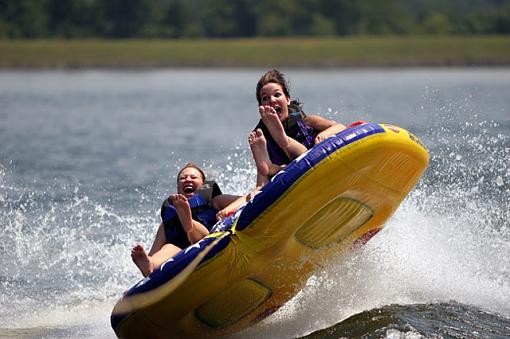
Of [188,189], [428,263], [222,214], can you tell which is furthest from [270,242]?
[428,263]

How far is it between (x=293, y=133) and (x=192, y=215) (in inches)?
36.3

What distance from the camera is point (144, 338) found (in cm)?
630

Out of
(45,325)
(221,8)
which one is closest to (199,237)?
(45,325)

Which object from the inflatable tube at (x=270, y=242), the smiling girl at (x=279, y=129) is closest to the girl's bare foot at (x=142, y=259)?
the inflatable tube at (x=270, y=242)

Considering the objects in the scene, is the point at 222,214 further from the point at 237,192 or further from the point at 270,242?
the point at 237,192

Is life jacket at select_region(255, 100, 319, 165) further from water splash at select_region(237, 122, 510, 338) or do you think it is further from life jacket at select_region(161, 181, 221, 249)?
water splash at select_region(237, 122, 510, 338)

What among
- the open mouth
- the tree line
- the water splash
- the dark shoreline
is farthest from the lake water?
the tree line

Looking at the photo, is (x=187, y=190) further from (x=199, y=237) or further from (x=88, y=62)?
(x=88, y=62)

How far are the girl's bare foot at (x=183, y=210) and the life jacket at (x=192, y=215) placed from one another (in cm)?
30

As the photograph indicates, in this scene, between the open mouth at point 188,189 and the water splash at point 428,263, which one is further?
the open mouth at point 188,189

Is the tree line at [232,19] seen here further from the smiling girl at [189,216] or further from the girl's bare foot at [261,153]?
the girl's bare foot at [261,153]

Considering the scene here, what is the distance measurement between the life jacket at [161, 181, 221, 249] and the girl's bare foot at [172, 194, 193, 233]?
297 mm

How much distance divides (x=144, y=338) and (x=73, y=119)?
60.1 feet

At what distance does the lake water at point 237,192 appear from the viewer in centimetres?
684
